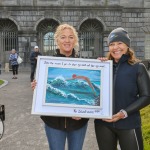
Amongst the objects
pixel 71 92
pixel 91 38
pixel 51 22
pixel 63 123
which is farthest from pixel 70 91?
pixel 51 22

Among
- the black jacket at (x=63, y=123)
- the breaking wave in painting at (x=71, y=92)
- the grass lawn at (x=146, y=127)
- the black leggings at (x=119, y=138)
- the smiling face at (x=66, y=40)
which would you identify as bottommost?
the grass lawn at (x=146, y=127)

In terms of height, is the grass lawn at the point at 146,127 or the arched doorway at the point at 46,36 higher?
the arched doorway at the point at 46,36

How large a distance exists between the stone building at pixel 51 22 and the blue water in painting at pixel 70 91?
852 inches

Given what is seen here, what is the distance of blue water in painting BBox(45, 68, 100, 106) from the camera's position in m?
3.76

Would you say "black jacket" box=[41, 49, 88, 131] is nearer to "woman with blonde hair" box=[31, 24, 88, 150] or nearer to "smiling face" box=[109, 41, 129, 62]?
"woman with blonde hair" box=[31, 24, 88, 150]

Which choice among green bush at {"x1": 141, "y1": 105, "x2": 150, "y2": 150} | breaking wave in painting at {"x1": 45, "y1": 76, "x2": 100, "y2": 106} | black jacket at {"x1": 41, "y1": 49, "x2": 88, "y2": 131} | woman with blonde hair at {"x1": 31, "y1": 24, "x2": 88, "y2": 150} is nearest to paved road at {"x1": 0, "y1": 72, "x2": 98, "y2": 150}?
green bush at {"x1": 141, "y1": 105, "x2": 150, "y2": 150}

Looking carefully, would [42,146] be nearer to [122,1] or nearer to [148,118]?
[148,118]

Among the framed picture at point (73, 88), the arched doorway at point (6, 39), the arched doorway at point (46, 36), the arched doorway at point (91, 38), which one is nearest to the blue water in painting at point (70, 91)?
the framed picture at point (73, 88)

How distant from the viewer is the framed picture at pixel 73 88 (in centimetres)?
371

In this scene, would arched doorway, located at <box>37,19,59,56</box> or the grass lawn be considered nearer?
the grass lawn

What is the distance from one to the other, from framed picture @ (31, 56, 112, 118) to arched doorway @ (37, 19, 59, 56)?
2210 centimetres

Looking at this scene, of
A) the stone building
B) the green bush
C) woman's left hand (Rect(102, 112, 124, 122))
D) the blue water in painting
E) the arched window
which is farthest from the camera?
the arched window

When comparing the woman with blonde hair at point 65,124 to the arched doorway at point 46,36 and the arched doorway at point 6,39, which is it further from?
the arched doorway at point 6,39

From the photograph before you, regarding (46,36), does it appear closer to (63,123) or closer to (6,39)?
(6,39)
